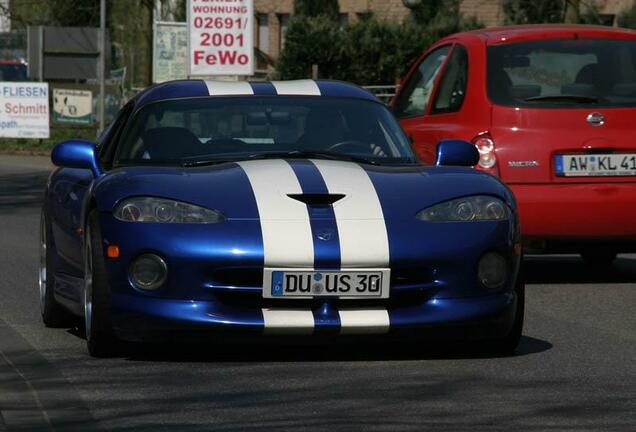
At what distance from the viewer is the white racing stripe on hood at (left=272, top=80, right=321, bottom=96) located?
29.3 feet

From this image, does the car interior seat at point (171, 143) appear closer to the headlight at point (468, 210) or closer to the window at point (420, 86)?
the headlight at point (468, 210)

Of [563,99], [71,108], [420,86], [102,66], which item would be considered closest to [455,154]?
[563,99]

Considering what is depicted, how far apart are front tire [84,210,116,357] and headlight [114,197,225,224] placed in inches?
7.7

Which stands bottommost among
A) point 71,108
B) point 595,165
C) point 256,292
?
point 71,108

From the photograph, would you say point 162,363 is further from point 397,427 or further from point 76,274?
point 397,427

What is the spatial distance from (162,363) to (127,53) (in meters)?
61.0

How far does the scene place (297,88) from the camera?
29.6ft

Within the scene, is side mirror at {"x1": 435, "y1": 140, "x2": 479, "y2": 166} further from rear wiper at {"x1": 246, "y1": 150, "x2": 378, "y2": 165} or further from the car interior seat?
the car interior seat

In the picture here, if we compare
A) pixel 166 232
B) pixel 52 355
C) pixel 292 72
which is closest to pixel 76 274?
pixel 52 355

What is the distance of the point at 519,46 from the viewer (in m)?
11.5

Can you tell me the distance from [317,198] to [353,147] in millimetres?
1127

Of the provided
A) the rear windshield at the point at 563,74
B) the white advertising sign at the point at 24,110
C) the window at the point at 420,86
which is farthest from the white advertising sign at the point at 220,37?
the rear windshield at the point at 563,74

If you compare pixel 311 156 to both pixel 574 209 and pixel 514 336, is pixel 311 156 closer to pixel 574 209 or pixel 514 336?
pixel 514 336

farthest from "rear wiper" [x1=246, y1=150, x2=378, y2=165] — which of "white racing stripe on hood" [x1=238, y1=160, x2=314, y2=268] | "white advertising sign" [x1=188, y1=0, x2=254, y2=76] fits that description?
"white advertising sign" [x1=188, y1=0, x2=254, y2=76]
